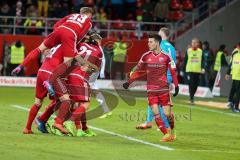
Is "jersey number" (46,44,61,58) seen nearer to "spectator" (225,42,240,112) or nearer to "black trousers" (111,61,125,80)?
"spectator" (225,42,240,112)

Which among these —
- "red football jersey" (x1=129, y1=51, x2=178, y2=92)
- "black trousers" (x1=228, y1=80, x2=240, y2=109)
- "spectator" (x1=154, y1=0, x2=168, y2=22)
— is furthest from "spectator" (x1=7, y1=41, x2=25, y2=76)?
"red football jersey" (x1=129, y1=51, x2=178, y2=92)

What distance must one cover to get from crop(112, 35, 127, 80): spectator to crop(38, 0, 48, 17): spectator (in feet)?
Result: 12.7

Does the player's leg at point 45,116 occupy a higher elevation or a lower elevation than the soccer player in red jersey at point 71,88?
lower

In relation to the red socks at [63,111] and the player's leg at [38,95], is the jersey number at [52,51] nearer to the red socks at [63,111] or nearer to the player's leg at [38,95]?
the player's leg at [38,95]

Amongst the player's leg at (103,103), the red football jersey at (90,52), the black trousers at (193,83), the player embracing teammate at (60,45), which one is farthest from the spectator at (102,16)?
the player embracing teammate at (60,45)

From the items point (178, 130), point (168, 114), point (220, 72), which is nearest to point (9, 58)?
point (220, 72)

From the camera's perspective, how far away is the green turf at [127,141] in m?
13.0

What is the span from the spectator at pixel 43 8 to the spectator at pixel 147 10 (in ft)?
15.8

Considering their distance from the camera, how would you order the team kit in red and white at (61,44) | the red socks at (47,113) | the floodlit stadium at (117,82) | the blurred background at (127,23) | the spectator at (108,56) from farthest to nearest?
the blurred background at (127,23)
the spectator at (108,56)
the red socks at (47,113)
the team kit in red and white at (61,44)
the floodlit stadium at (117,82)

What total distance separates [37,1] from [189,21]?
309 inches

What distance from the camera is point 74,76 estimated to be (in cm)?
1584

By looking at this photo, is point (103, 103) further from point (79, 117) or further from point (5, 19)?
point (5, 19)

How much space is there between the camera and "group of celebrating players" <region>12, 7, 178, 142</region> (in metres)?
15.3

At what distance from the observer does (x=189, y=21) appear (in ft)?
131
